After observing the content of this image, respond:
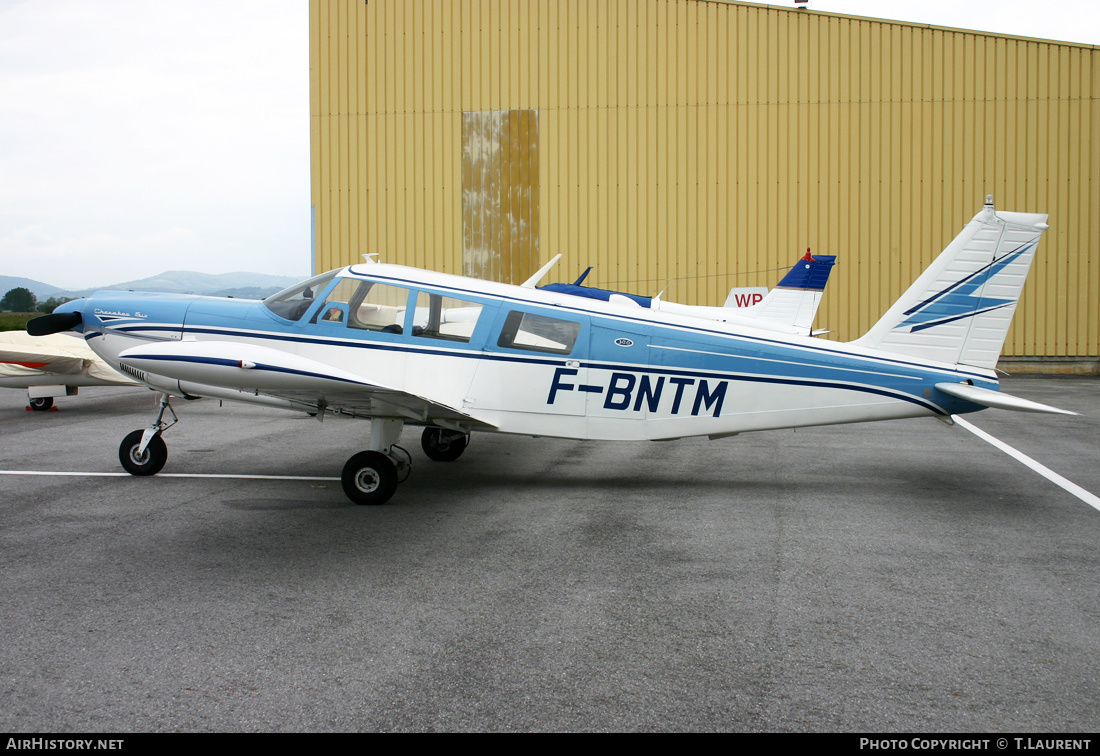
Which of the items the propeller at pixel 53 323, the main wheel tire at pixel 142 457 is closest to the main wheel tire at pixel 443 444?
the main wheel tire at pixel 142 457

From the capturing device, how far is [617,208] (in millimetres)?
20422

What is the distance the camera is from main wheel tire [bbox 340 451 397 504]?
21.3 feet

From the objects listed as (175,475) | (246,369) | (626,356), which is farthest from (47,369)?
(626,356)

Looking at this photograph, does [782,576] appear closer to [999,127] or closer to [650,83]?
[650,83]

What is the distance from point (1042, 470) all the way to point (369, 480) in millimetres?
6788

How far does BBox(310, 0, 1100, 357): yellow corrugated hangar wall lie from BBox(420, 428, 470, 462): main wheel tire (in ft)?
41.5

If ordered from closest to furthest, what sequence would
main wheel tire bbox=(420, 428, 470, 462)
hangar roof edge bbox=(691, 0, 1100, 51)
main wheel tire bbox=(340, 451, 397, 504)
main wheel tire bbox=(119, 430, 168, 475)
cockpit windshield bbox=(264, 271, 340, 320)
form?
1. main wheel tire bbox=(340, 451, 397, 504)
2. cockpit windshield bbox=(264, 271, 340, 320)
3. main wheel tire bbox=(119, 430, 168, 475)
4. main wheel tire bbox=(420, 428, 470, 462)
5. hangar roof edge bbox=(691, 0, 1100, 51)

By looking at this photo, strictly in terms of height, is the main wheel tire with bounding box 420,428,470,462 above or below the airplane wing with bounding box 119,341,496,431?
below

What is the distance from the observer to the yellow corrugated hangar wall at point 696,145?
19.7 meters

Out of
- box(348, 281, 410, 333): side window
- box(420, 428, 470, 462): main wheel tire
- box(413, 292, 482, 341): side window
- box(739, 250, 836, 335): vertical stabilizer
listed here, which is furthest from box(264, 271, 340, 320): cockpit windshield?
box(739, 250, 836, 335): vertical stabilizer

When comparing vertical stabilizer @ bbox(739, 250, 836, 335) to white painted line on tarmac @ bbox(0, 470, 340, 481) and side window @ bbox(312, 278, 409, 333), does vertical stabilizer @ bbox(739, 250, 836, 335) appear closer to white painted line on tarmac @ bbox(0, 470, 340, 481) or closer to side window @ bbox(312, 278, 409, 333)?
side window @ bbox(312, 278, 409, 333)

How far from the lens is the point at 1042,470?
8.12m

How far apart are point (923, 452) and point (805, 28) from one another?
1456cm

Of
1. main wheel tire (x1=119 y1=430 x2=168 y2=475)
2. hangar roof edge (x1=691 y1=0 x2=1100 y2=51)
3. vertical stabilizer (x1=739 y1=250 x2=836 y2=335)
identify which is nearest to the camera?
main wheel tire (x1=119 y1=430 x2=168 y2=475)
